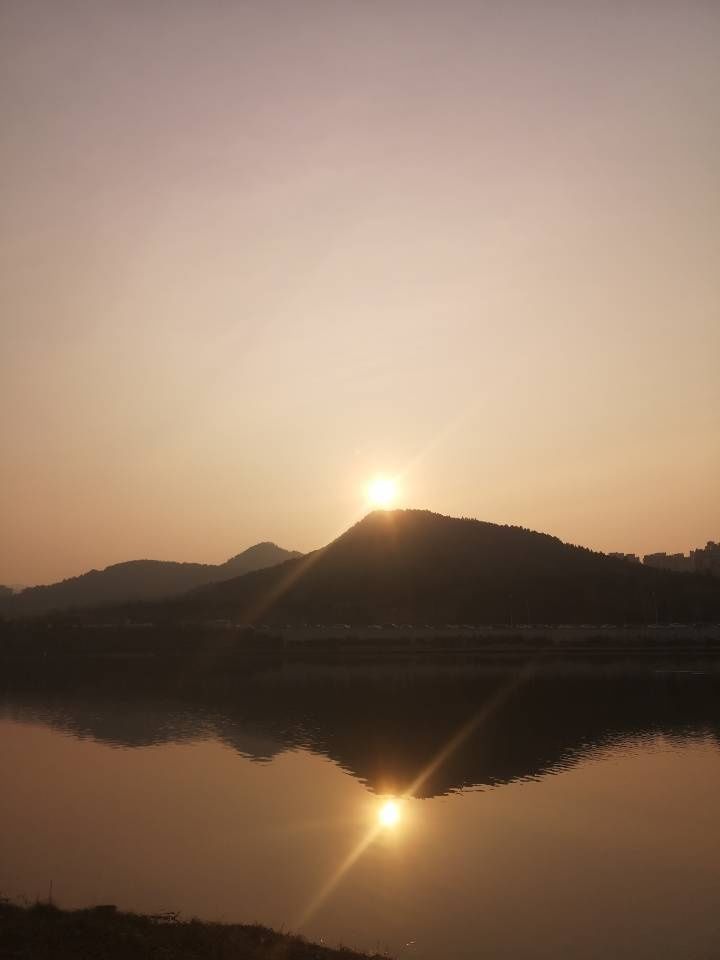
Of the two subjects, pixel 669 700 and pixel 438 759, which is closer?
pixel 438 759

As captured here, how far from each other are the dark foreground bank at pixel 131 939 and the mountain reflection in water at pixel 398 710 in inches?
789

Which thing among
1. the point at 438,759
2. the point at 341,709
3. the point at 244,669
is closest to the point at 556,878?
the point at 438,759

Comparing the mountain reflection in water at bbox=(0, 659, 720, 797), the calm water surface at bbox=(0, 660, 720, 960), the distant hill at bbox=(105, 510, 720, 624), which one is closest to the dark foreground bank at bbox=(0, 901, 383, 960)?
the calm water surface at bbox=(0, 660, 720, 960)

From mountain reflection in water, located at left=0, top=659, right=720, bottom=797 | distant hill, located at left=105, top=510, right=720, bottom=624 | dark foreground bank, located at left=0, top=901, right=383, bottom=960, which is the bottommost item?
mountain reflection in water, located at left=0, top=659, right=720, bottom=797

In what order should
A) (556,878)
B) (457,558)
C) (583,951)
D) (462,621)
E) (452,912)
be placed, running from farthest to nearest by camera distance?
(457,558)
(462,621)
(556,878)
(452,912)
(583,951)

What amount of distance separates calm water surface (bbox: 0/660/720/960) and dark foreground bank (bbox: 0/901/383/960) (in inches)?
87.8

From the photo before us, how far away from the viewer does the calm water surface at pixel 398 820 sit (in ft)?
70.8

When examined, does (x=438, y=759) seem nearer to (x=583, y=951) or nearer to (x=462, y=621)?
(x=583, y=951)

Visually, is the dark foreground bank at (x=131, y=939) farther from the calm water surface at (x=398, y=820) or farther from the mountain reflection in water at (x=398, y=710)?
the mountain reflection in water at (x=398, y=710)

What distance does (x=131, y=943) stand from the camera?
1706cm

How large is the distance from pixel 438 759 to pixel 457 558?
482 feet

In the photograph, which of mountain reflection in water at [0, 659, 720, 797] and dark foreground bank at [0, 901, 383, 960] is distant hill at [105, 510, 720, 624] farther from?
dark foreground bank at [0, 901, 383, 960]

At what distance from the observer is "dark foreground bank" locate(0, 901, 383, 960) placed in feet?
54.4

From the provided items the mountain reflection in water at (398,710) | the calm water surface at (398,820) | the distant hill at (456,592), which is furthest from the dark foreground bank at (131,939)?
the distant hill at (456,592)
